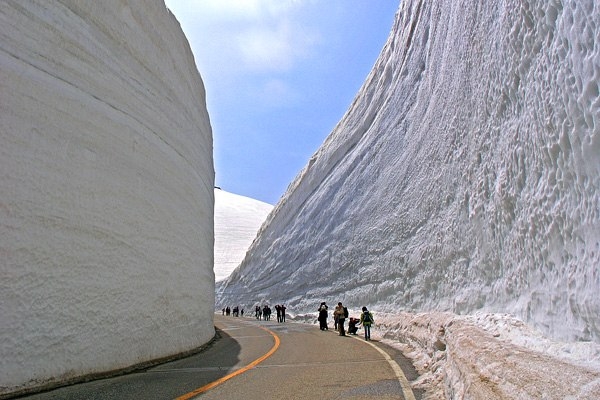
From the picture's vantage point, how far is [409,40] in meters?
24.1

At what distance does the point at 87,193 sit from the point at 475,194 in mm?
7512

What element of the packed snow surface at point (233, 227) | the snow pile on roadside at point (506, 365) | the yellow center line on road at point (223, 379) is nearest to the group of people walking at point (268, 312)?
the yellow center line on road at point (223, 379)

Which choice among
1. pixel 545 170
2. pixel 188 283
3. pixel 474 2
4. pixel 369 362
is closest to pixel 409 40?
pixel 474 2

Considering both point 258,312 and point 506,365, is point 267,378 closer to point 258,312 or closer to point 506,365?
point 506,365

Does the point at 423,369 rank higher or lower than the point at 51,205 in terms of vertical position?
A: lower

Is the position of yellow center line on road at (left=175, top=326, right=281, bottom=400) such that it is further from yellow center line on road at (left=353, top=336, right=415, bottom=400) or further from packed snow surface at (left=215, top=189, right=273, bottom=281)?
packed snow surface at (left=215, top=189, right=273, bottom=281)

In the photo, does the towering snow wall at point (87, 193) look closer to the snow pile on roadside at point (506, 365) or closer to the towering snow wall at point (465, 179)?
the snow pile on roadside at point (506, 365)

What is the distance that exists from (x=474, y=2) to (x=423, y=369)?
872 cm

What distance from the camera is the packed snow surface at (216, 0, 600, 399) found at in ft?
14.2

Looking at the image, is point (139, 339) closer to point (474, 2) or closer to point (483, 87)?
point (483, 87)

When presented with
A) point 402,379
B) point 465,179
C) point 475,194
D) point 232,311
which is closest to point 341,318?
point 465,179

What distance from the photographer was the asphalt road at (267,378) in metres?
6.39

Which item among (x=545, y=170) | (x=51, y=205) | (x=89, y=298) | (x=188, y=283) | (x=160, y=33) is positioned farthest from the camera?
(x=188, y=283)

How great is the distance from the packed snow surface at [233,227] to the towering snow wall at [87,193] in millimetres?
42211
